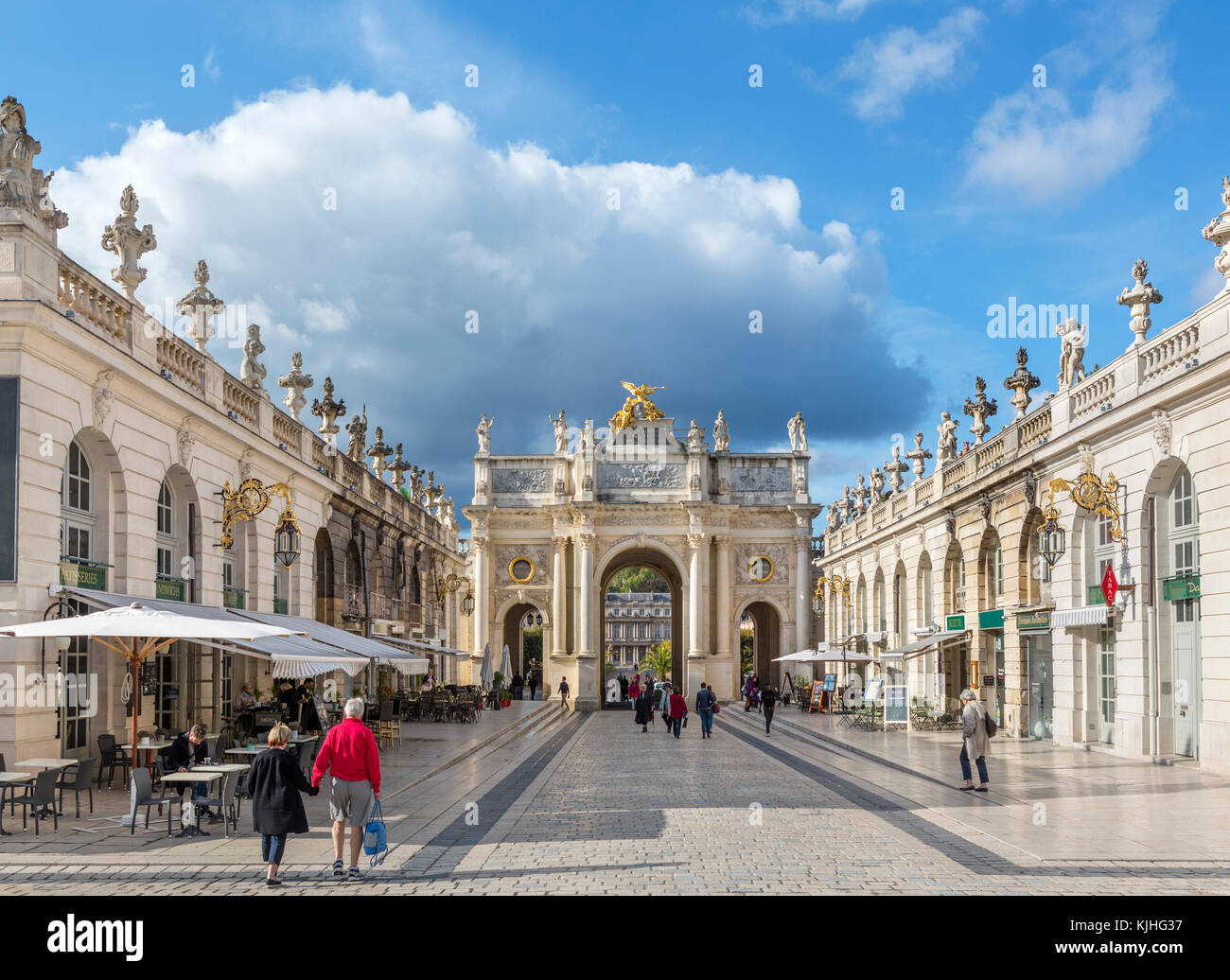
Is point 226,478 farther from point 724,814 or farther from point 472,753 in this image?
point 724,814

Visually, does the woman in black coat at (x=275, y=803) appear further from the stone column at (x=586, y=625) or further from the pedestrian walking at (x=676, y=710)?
the stone column at (x=586, y=625)

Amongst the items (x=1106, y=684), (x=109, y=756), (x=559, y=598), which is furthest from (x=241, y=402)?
(x=559, y=598)

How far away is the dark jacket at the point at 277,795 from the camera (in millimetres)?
10125

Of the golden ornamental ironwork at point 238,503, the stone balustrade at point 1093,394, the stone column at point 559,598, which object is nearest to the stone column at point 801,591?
the stone column at point 559,598

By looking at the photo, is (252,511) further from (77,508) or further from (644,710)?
(644,710)

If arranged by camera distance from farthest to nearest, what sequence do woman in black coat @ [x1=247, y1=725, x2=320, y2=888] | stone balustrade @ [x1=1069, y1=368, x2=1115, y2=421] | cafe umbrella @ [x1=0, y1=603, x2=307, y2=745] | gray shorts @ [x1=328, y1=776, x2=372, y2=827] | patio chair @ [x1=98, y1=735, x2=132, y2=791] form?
stone balustrade @ [x1=1069, y1=368, x2=1115, y2=421], patio chair @ [x1=98, y1=735, x2=132, y2=791], cafe umbrella @ [x1=0, y1=603, x2=307, y2=745], gray shorts @ [x1=328, y1=776, x2=372, y2=827], woman in black coat @ [x1=247, y1=725, x2=320, y2=888]

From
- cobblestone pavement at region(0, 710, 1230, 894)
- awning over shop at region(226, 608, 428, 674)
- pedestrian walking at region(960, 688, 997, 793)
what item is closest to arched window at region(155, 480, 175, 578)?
awning over shop at region(226, 608, 428, 674)

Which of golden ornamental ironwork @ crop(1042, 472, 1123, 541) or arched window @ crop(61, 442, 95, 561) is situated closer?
arched window @ crop(61, 442, 95, 561)

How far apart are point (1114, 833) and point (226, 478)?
54.9ft

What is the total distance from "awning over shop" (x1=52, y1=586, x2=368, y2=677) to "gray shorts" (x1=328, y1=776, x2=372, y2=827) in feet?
19.8

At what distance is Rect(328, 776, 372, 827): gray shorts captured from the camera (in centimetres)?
1051

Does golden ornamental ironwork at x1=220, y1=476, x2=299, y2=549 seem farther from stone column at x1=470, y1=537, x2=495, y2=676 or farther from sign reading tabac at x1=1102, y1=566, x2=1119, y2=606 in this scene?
stone column at x1=470, y1=537, x2=495, y2=676
